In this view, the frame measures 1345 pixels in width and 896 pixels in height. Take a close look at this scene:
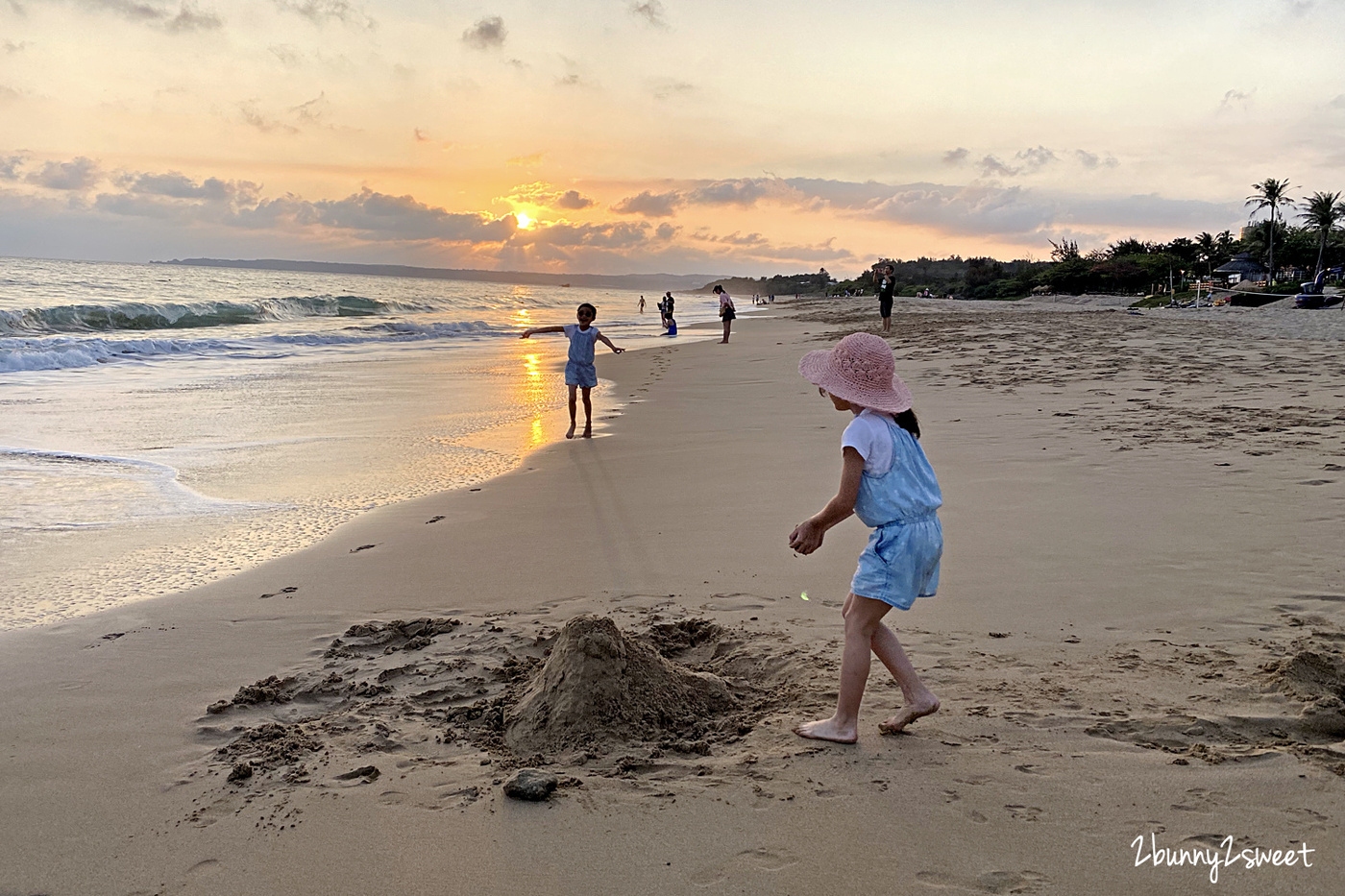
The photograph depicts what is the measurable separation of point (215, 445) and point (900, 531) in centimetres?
841

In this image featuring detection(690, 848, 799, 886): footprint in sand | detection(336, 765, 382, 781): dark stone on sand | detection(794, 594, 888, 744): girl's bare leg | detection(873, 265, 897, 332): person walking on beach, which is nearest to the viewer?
detection(690, 848, 799, 886): footprint in sand

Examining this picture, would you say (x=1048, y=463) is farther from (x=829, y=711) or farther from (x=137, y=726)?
(x=137, y=726)

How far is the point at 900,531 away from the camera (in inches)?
116

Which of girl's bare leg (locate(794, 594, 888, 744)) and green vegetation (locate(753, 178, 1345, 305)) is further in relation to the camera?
green vegetation (locate(753, 178, 1345, 305))

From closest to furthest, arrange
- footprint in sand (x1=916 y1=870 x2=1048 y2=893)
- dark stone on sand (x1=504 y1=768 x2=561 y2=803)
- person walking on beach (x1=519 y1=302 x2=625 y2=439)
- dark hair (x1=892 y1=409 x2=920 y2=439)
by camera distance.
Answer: footprint in sand (x1=916 y1=870 x2=1048 y2=893) → dark stone on sand (x1=504 y1=768 x2=561 y2=803) → dark hair (x1=892 y1=409 x2=920 y2=439) → person walking on beach (x1=519 y1=302 x2=625 y2=439)

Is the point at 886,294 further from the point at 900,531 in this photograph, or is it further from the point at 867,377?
the point at 900,531

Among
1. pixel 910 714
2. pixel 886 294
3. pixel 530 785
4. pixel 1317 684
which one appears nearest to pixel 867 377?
pixel 910 714

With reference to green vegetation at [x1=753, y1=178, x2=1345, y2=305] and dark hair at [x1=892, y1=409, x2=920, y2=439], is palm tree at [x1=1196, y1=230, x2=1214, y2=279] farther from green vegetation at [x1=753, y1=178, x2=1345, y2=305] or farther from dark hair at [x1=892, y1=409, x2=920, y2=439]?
dark hair at [x1=892, y1=409, x2=920, y2=439]

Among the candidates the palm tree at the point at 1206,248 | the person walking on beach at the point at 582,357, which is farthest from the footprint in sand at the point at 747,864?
the palm tree at the point at 1206,248

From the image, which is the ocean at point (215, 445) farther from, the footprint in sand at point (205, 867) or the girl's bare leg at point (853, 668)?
the girl's bare leg at point (853, 668)

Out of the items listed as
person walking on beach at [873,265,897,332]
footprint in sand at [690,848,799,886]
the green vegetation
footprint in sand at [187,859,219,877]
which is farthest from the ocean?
the green vegetation

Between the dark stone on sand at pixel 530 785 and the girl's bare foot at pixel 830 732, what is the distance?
0.87m

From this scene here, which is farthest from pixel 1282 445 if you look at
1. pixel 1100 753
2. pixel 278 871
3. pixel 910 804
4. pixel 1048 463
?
pixel 278 871

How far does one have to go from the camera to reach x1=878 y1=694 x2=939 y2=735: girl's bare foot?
3018 mm
